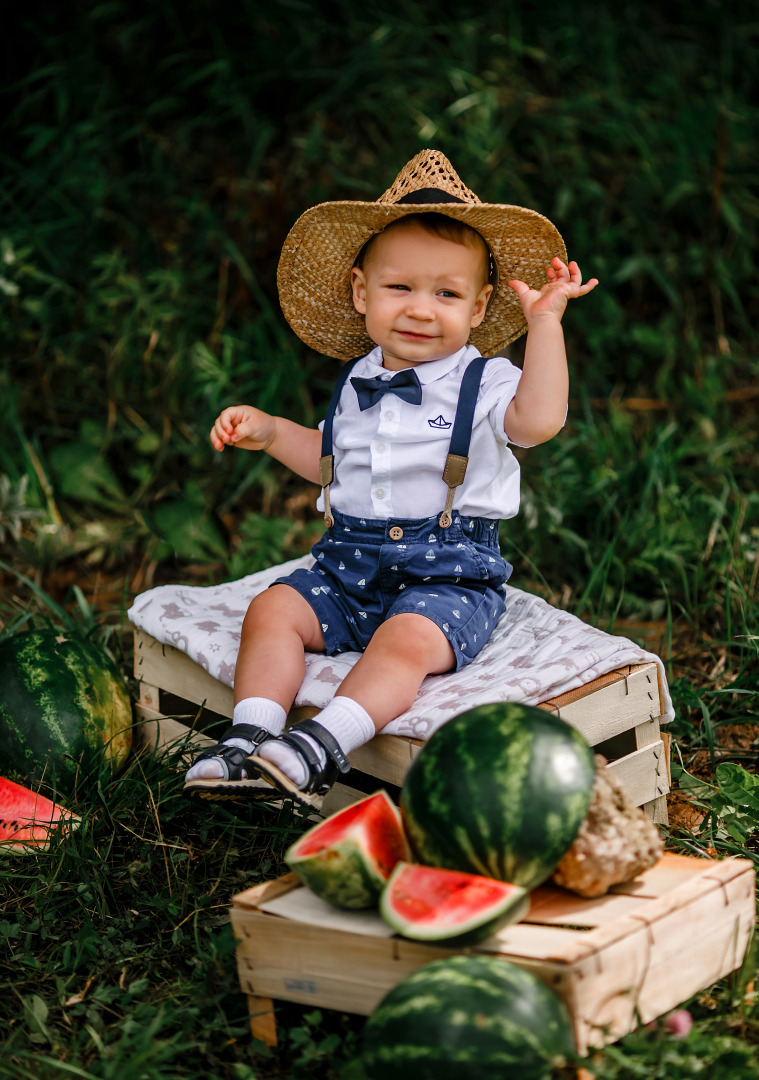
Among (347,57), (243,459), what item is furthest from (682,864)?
(347,57)

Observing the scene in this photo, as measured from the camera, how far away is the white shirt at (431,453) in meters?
3.00

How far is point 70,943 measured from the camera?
7.91 feet

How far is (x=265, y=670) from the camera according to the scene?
2744mm

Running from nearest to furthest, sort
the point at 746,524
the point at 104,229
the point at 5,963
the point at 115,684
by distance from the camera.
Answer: the point at 5,963, the point at 115,684, the point at 746,524, the point at 104,229

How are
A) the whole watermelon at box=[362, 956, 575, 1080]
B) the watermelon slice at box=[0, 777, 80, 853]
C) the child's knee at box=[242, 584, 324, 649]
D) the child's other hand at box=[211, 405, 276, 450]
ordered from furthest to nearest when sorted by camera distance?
the child's other hand at box=[211, 405, 276, 450] < the child's knee at box=[242, 584, 324, 649] < the watermelon slice at box=[0, 777, 80, 853] < the whole watermelon at box=[362, 956, 575, 1080]

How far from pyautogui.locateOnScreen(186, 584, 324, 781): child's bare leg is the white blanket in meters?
0.07

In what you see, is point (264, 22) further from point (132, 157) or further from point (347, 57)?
point (132, 157)

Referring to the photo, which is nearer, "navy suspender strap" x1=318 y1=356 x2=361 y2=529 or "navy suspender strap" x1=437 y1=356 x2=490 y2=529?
"navy suspender strap" x1=437 y1=356 x2=490 y2=529

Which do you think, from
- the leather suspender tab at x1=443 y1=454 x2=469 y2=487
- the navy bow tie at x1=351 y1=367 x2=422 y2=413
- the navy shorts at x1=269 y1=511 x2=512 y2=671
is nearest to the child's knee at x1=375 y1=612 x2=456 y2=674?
the navy shorts at x1=269 y1=511 x2=512 y2=671

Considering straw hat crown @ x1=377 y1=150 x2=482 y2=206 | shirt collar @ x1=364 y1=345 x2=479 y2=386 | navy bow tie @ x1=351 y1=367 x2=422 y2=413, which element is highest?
straw hat crown @ x1=377 y1=150 x2=482 y2=206

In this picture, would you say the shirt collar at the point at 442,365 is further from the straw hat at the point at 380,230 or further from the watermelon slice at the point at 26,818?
the watermelon slice at the point at 26,818

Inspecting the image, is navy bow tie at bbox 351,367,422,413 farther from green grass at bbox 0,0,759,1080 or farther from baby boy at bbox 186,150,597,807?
green grass at bbox 0,0,759,1080

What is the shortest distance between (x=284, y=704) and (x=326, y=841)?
2.38 feet

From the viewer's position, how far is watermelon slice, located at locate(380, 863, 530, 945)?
1.79m
